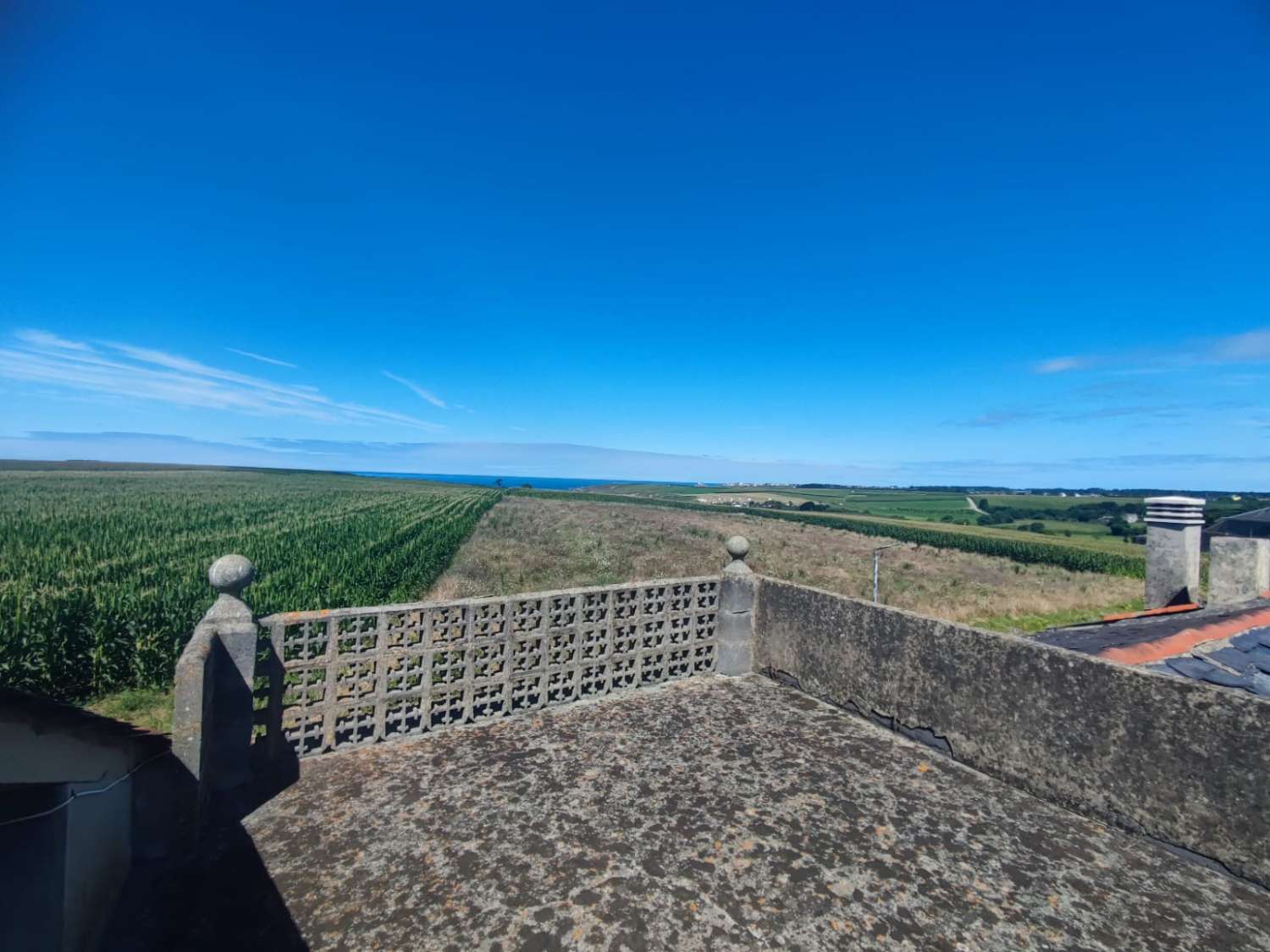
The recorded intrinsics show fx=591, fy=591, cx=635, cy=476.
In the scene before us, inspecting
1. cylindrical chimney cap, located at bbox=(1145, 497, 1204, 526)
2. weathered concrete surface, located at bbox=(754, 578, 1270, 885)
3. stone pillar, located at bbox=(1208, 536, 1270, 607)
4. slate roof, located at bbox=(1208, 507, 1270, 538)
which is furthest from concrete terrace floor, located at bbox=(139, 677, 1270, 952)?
slate roof, located at bbox=(1208, 507, 1270, 538)

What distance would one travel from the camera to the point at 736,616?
7559 mm

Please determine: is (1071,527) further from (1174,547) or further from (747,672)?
(747,672)

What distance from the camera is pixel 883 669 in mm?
5953

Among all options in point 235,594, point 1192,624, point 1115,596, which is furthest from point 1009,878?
point 1115,596

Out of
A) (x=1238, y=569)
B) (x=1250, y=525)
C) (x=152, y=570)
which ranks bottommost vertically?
(x=152, y=570)

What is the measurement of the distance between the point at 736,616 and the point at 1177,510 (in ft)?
24.5

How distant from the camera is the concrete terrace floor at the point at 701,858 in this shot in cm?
327

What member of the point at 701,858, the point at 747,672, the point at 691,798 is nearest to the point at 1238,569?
the point at 747,672

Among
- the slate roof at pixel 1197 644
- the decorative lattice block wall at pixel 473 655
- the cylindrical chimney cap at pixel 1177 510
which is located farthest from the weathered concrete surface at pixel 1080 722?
the cylindrical chimney cap at pixel 1177 510

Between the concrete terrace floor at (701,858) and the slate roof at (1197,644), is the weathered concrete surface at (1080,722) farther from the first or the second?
the slate roof at (1197,644)

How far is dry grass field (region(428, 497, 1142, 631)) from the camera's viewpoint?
873 inches

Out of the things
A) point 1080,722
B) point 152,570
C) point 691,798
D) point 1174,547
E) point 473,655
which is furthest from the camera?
point 152,570

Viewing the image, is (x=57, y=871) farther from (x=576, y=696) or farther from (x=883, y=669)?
(x=883, y=669)

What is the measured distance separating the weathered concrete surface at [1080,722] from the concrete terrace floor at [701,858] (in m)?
0.23
